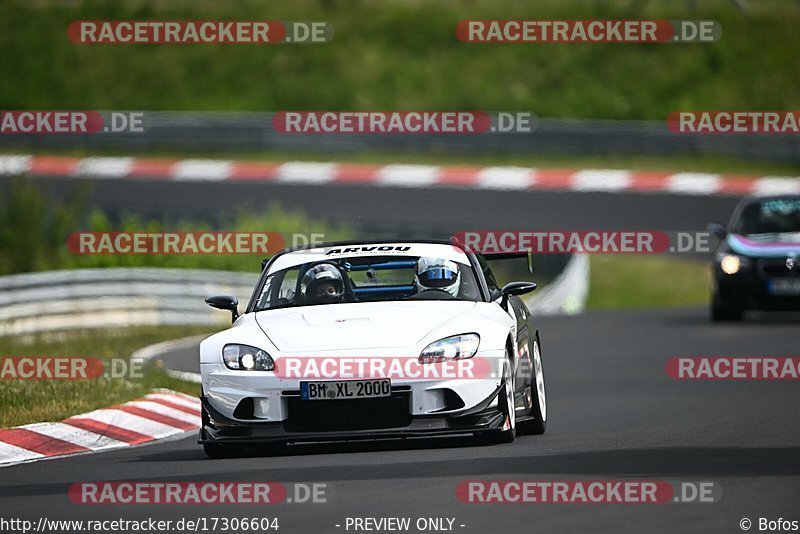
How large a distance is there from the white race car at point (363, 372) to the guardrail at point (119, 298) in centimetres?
1210

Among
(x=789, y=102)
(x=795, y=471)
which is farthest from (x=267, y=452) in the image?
(x=789, y=102)

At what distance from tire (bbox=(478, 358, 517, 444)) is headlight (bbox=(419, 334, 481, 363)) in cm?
24

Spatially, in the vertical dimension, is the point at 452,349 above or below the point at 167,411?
above

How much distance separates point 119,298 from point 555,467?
1579cm

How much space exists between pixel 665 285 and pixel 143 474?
2218 centimetres

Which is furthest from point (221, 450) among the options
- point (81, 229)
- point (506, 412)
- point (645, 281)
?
point (645, 281)

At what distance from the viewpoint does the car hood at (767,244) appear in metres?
21.3

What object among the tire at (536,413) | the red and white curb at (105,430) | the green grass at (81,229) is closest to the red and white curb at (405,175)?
the green grass at (81,229)

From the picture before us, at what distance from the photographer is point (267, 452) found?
35.3 feet

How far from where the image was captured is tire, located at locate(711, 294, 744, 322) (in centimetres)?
2189

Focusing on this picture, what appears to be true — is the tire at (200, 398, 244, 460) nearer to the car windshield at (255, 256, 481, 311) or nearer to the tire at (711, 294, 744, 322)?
the car windshield at (255, 256, 481, 311)

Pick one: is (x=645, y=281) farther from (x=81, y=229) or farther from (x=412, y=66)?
(x=412, y=66)

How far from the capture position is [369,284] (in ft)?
39.1

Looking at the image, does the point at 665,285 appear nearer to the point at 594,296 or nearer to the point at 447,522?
the point at 594,296
